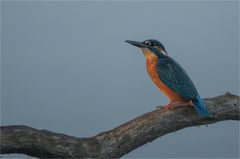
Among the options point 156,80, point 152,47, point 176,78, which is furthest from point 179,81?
point 152,47

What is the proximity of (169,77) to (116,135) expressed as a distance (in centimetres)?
75

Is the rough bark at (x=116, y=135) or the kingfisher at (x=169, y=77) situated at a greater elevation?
the kingfisher at (x=169, y=77)

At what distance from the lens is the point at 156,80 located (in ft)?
13.7

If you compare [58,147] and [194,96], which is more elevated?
[194,96]

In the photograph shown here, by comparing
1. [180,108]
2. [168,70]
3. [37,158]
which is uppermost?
[168,70]

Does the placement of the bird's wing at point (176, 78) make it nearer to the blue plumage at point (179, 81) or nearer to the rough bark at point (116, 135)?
the blue plumage at point (179, 81)

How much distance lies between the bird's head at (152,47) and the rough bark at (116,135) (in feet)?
1.73

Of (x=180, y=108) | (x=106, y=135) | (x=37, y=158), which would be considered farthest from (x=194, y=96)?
(x=37, y=158)

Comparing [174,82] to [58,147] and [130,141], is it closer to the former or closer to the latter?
[130,141]

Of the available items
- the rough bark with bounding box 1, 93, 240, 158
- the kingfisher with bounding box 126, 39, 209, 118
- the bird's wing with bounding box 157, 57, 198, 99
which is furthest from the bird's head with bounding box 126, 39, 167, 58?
the rough bark with bounding box 1, 93, 240, 158

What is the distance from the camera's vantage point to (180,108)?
4023 mm

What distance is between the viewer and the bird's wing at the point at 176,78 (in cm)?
398

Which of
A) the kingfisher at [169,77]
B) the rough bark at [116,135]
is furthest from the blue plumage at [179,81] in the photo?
the rough bark at [116,135]

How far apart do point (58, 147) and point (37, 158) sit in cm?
18
